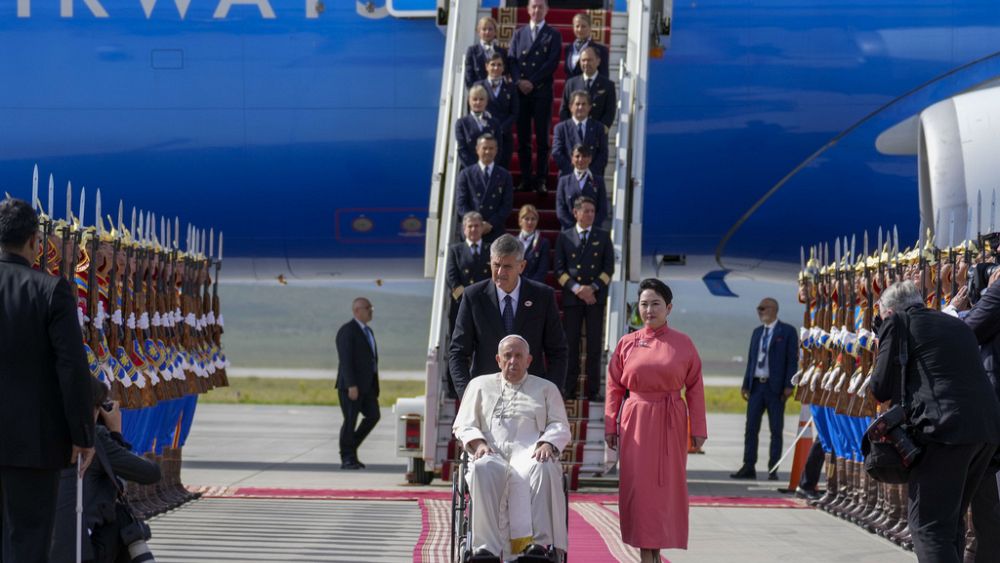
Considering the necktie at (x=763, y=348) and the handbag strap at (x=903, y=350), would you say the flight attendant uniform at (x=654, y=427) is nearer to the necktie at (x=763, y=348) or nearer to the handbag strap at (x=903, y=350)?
the handbag strap at (x=903, y=350)

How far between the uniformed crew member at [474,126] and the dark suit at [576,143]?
44 centimetres

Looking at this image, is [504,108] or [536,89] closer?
[504,108]

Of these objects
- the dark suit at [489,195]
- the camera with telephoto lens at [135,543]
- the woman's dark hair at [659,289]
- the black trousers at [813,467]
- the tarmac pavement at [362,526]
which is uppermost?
the dark suit at [489,195]

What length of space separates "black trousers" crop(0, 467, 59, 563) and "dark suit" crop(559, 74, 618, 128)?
A: 21.2 feet

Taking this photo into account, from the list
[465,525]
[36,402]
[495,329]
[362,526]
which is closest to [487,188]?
[362,526]

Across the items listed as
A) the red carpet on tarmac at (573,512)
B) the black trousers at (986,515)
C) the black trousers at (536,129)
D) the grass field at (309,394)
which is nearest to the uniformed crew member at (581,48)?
the black trousers at (536,129)

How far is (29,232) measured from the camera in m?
4.91

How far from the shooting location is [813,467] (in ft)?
33.3

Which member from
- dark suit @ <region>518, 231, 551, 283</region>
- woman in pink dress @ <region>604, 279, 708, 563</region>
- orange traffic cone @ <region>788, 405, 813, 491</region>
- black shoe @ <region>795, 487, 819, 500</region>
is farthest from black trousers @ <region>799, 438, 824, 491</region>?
woman in pink dress @ <region>604, 279, 708, 563</region>

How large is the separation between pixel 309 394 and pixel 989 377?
101ft

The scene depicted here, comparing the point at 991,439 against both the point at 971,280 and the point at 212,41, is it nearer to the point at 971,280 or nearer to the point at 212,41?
the point at 971,280

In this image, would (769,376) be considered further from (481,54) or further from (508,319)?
(508,319)

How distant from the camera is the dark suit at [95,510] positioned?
16.2 feet

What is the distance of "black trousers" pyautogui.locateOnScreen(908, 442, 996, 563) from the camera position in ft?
18.3
